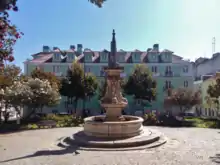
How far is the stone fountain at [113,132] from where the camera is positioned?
10531 mm

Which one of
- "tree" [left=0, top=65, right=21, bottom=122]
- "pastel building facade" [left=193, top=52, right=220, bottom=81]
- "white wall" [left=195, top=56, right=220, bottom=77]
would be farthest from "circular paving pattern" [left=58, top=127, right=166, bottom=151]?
"white wall" [left=195, top=56, right=220, bottom=77]

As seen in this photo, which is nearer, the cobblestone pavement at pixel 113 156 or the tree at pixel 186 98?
the cobblestone pavement at pixel 113 156

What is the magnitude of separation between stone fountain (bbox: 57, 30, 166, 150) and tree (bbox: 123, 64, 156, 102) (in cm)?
2365

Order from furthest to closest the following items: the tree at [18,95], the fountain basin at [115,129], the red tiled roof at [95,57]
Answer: the red tiled roof at [95,57] < the tree at [18,95] < the fountain basin at [115,129]

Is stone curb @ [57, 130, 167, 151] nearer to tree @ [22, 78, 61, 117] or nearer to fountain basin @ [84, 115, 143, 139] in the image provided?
fountain basin @ [84, 115, 143, 139]

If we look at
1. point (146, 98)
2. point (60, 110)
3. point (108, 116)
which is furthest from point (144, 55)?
point (108, 116)

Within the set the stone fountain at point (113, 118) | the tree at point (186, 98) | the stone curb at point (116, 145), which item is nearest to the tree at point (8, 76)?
the stone fountain at point (113, 118)

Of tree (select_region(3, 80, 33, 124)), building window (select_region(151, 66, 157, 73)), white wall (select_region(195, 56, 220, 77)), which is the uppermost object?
white wall (select_region(195, 56, 220, 77))

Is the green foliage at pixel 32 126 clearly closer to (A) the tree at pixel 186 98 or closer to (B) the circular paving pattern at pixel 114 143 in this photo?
(B) the circular paving pattern at pixel 114 143

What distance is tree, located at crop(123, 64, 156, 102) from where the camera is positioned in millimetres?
37469

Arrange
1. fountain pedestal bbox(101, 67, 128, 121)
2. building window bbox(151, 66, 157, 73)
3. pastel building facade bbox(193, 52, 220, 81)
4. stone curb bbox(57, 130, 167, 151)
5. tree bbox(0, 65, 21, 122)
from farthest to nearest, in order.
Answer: pastel building facade bbox(193, 52, 220, 81) → building window bbox(151, 66, 157, 73) → tree bbox(0, 65, 21, 122) → fountain pedestal bbox(101, 67, 128, 121) → stone curb bbox(57, 130, 167, 151)

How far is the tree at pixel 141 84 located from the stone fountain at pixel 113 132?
2365 cm

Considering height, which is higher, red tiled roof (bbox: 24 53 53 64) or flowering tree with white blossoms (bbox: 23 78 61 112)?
red tiled roof (bbox: 24 53 53 64)

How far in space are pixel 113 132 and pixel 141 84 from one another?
86.0 feet
